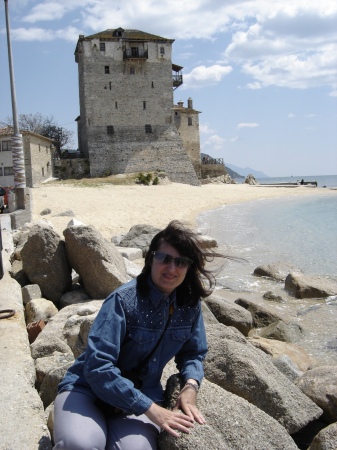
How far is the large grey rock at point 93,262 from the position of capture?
747cm

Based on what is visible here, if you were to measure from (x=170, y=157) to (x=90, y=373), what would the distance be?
49.0 meters

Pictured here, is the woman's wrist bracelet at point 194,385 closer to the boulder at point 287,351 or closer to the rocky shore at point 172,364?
the rocky shore at point 172,364

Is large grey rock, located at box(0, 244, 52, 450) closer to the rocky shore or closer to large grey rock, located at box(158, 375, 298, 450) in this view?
the rocky shore

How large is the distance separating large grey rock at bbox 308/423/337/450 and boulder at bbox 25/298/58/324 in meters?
4.13

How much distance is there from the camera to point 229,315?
321 inches

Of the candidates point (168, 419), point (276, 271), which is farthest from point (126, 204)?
point (168, 419)

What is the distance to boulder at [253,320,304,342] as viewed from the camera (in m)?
8.27

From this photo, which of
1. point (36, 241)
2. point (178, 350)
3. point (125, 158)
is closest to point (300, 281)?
point (36, 241)

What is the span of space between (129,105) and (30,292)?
44.7 metres

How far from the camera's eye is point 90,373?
2863 mm

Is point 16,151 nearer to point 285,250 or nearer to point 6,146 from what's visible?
point 285,250

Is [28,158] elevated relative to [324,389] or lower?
elevated

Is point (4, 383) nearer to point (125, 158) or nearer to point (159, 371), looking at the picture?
point (159, 371)

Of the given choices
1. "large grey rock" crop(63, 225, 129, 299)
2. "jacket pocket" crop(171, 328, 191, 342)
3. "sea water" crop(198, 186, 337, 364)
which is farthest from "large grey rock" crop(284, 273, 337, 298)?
"jacket pocket" crop(171, 328, 191, 342)
